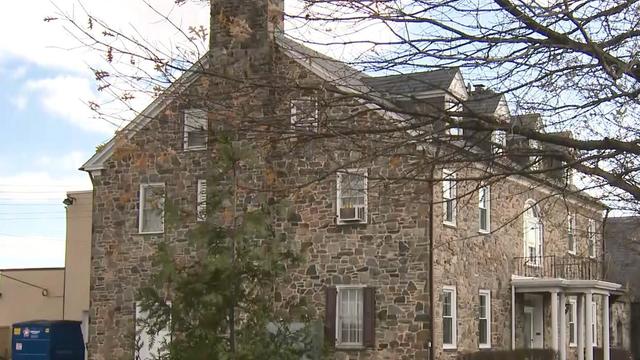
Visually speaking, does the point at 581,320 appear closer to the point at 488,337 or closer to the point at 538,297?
the point at 538,297

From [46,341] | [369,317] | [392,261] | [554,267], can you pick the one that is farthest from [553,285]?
[46,341]

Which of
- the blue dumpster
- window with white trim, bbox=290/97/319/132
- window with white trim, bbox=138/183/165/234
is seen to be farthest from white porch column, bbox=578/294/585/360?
window with white trim, bbox=290/97/319/132

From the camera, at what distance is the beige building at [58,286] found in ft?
109

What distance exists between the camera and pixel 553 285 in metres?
27.3

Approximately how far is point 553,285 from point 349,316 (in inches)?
262

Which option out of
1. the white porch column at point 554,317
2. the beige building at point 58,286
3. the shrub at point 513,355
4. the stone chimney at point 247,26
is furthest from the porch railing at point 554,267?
the stone chimney at point 247,26

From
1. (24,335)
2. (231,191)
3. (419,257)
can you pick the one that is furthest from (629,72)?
(24,335)

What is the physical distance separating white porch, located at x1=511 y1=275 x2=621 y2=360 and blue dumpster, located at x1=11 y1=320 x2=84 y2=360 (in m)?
13.8

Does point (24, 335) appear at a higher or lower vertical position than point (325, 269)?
lower

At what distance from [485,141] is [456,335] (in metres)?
16.6

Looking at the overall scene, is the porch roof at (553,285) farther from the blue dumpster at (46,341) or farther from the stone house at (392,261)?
the blue dumpster at (46,341)

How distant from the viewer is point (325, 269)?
963 inches

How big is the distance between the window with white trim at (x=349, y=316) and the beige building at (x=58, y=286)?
11.8 m

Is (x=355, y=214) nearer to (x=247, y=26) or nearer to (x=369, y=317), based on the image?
(x=369, y=317)
